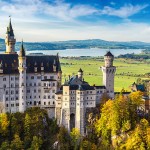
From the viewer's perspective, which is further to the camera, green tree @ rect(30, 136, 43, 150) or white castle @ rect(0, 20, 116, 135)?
white castle @ rect(0, 20, 116, 135)

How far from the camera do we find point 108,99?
89125 mm

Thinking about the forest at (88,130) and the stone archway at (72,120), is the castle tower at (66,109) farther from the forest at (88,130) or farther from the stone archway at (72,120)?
the forest at (88,130)

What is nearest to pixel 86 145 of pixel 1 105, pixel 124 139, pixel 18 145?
pixel 124 139

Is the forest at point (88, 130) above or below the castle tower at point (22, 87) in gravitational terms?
below

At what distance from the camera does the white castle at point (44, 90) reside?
8506 centimetres

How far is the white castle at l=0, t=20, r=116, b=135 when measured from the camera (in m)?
85.1

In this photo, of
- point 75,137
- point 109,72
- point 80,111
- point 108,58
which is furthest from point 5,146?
point 108,58

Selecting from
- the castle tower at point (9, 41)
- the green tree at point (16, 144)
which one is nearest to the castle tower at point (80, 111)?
the green tree at point (16, 144)

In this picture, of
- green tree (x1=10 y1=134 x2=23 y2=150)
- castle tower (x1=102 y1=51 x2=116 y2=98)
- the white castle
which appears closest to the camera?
green tree (x1=10 y1=134 x2=23 y2=150)

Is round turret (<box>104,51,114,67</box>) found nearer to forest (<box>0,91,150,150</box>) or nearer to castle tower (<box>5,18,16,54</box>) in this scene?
forest (<box>0,91,150,150</box>)

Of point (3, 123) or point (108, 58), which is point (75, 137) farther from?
point (108, 58)

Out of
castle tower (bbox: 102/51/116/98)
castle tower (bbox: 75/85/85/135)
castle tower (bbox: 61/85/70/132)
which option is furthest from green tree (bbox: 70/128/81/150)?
castle tower (bbox: 102/51/116/98)

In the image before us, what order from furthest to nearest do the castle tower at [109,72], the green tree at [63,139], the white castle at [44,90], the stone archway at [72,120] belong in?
the castle tower at [109,72] < the stone archway at [72,120] < the white castle at [44,90] < the green tree at [63,139]

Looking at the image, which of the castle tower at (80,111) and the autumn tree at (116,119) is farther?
the castle tower at (80,111)
